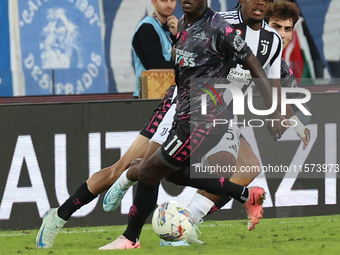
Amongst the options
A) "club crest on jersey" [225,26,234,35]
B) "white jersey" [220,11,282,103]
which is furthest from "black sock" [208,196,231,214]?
"club crest on jersey" [225,26,234,35]

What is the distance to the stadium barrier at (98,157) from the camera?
741cm

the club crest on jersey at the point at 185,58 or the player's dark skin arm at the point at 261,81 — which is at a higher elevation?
the club crest on jersey at the point at 185,58

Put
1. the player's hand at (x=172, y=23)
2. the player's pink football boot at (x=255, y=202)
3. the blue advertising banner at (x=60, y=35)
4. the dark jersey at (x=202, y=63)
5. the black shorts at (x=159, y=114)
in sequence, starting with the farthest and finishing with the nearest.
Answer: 1. the blue advertising banner at (x=60, y=35)
2. the player's hand at (x=172, y=23)
3. the black shorts at (x=159, y=114)
4. the player's pink football boot at (x=255, y=202)
5. the dark jersey at (x=202, y=63)

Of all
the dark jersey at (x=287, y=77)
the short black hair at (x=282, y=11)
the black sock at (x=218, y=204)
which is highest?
the short black hair at (x=282, y=11)

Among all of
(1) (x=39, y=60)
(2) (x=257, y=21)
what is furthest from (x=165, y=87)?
(1) (x=39, y=60)

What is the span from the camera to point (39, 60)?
11000 mm

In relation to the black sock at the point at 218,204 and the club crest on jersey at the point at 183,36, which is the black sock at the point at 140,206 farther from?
the club crest on jersey at the point at 183,36

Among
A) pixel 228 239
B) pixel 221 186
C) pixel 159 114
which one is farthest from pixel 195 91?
pixel 228 239

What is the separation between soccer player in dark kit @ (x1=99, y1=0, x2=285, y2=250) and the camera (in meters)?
5.27

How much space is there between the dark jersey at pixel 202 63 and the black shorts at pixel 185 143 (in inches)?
2.6

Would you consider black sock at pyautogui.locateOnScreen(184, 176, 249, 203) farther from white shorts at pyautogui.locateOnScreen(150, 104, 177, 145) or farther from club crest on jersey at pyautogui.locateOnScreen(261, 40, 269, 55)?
club crest on jersey at pyautogui.locateOnScreen(261, 40, 269, 55)

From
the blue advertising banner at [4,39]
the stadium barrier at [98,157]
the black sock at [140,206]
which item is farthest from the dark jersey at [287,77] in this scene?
the blue advertising banner at [4,39]

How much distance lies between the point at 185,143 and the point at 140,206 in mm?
654

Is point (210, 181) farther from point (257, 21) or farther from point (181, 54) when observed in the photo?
point (257, 21)
